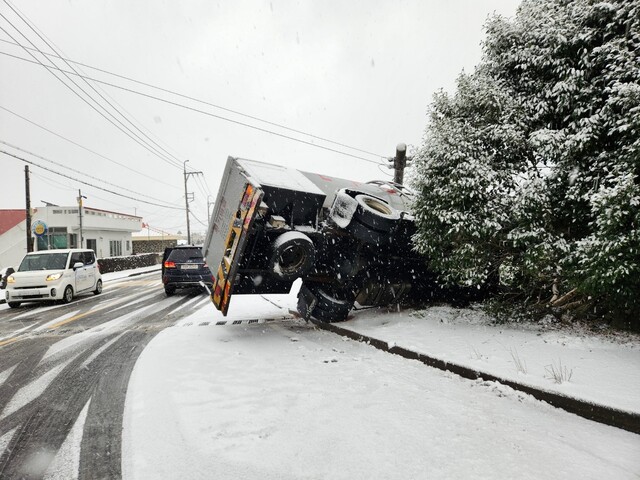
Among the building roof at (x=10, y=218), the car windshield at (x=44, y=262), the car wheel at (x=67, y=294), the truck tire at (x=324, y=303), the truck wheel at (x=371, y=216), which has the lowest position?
the car wheel at (x=67, y=294)

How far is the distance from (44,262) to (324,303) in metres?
10.6

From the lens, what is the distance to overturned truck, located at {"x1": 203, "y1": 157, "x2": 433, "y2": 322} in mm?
5770

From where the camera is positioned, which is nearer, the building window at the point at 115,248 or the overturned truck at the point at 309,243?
the overturned truck at the point at 309,243

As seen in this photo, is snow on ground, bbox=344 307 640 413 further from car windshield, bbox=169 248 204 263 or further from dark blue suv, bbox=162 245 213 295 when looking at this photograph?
car windshield, bbox=169 248 204 263

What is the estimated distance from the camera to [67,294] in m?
11.7

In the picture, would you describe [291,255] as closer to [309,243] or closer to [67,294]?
[309,243]

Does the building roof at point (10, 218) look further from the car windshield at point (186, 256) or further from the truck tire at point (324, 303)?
the truck tire at point (324, 303)

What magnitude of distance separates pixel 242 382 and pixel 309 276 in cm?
287

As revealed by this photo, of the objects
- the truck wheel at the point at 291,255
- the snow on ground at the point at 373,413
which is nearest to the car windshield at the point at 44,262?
the snow on ground at the point at 373,413

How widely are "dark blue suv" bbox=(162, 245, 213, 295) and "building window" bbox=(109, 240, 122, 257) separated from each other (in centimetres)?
3266

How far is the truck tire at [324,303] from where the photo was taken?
22.8ft

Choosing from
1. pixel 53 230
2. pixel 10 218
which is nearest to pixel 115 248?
pixel 53 230

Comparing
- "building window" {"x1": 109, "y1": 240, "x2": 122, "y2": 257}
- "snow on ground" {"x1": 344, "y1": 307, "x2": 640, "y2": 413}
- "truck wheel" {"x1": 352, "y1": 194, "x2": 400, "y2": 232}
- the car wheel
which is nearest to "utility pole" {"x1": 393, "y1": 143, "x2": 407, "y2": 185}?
"truck wheel" {"x1": 352, "y1": 194, "x2": 400, "y2": 232}

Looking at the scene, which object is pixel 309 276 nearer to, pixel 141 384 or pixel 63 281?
pixel 141 384
